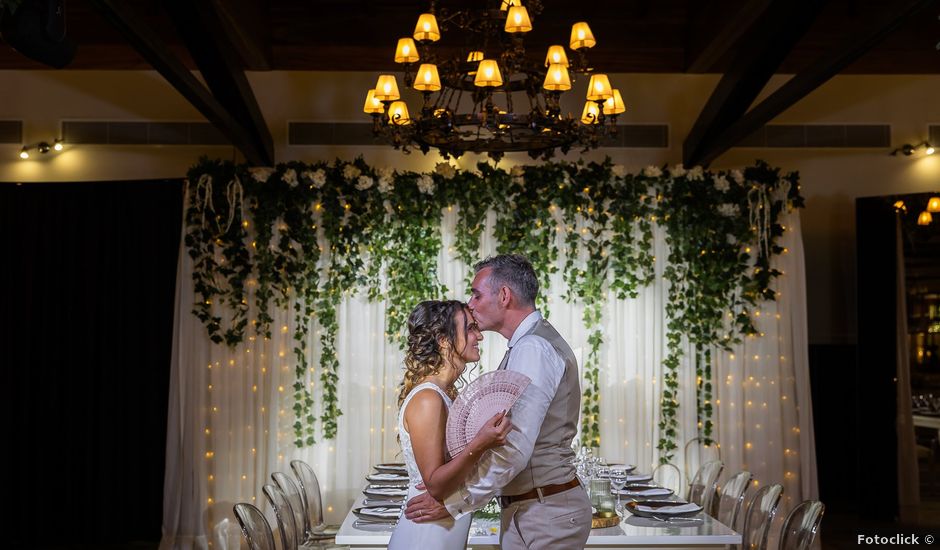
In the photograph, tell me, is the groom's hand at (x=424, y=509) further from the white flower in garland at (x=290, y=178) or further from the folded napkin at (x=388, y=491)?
the white flower in garland at (x=290, y=178)

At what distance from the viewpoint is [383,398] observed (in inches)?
296

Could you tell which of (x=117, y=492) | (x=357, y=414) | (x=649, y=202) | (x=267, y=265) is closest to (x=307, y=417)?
(x=357, y=414)

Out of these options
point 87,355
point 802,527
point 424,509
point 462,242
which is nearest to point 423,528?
point 424,509

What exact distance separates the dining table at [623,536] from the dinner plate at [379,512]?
4.0 inches

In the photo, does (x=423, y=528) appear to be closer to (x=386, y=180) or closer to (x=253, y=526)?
(x=253, y=526)

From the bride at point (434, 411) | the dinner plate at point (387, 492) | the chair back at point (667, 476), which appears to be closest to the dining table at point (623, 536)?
the dinner plate at point (387, 492)

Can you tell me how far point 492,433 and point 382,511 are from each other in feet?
6.80

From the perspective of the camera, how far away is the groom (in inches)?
124

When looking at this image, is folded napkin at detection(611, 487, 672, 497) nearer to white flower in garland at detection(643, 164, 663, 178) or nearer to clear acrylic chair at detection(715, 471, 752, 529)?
clear acrylic chair at detection(715, 471, 752, 529)

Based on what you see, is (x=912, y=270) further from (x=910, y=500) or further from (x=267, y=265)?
(x=267, y=265)

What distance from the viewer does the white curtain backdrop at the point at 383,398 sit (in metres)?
7.40

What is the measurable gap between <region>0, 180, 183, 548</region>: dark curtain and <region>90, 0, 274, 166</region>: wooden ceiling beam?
1049 mm

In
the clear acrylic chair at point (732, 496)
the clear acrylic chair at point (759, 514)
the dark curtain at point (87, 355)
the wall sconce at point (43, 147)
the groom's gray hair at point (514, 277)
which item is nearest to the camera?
the groom's gray hair at point (514, 277)

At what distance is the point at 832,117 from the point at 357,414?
17.2ft
